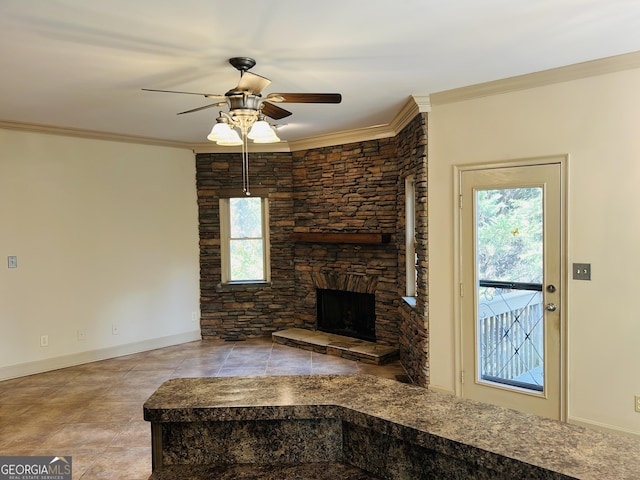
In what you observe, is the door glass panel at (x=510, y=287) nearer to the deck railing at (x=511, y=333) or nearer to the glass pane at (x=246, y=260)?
the deck railing at (x=511, y=333)

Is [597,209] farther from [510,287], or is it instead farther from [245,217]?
[245,217]

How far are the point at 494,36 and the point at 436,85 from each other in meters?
0.95

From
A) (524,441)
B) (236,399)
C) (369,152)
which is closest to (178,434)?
(236,399)

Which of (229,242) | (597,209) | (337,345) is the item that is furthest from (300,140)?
(597,209)

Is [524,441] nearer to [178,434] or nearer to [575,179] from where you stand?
[178,434]

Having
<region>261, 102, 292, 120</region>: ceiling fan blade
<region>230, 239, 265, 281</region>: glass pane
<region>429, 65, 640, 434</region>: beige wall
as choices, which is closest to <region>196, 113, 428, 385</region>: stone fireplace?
<region>230, 239, 265, 281</region>: glass pane

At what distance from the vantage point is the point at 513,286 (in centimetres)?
355

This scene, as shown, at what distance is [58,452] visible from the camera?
128 inches

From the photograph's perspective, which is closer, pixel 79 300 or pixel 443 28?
pixel 443 28

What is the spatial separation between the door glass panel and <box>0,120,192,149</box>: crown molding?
4.04 metres

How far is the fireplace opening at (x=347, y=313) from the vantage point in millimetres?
5734
